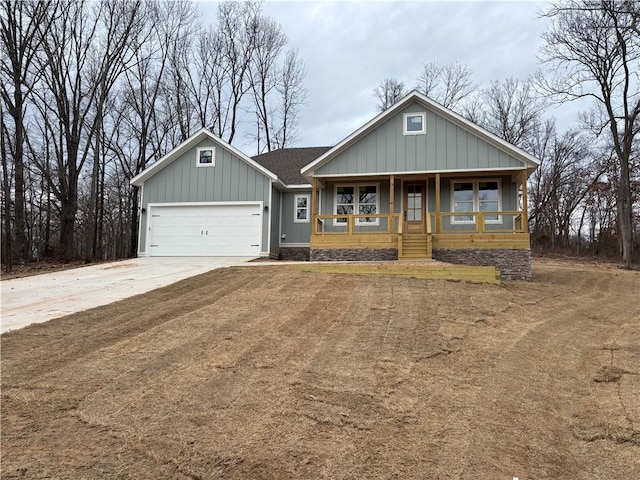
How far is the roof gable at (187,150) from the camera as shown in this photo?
1634 cm

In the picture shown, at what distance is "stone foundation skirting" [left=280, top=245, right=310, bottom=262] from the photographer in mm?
17328

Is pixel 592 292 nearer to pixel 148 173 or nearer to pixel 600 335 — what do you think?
pixel 600 335

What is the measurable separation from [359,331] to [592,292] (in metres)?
7.98

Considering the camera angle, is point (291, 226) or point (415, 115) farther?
point (291, 226)

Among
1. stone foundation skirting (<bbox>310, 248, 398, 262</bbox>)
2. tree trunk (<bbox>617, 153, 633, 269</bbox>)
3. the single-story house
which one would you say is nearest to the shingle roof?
the single-story house

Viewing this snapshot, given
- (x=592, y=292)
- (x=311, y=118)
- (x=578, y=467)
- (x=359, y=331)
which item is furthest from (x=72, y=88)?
(x=578, y=467)

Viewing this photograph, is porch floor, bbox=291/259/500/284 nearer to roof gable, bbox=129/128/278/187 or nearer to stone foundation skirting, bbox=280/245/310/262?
stone foundation skirting, bbox=280/245/310/262

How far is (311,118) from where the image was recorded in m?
30.3

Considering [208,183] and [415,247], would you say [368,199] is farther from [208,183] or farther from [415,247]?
[208,183]

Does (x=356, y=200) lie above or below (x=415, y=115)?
below

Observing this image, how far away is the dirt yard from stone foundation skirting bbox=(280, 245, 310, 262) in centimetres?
955

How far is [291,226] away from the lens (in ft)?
57.7

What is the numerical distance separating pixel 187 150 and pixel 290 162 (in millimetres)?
4789

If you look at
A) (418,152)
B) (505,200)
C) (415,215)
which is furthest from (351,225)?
(505,200)
